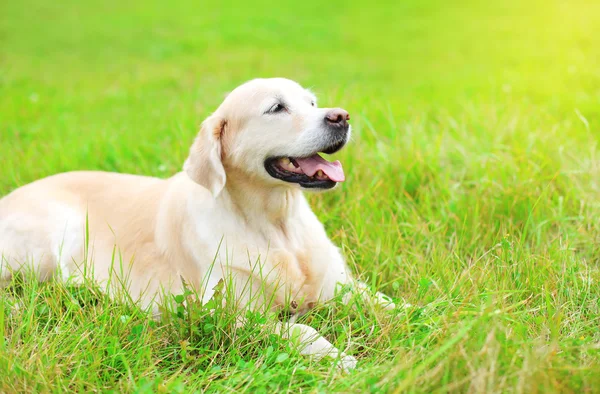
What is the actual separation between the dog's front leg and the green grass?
0.06 m

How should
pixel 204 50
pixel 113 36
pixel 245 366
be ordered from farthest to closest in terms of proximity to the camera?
pixel 113 36 < pixel 204 50 < pixel 245 366

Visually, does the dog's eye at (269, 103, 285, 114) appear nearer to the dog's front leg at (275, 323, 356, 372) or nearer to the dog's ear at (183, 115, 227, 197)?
the dog's ear at (183, 115, 227, 197)

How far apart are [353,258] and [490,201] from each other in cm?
96

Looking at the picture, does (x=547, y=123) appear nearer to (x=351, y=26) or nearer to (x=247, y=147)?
(x=247, y=147)

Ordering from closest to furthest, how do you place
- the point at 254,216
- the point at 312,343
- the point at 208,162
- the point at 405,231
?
the point at 312,343 < the point at 208,162 < the point at 254,216 < the point at 405,231

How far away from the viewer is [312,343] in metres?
2.72

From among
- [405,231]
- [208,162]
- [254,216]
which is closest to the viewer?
[208,162]

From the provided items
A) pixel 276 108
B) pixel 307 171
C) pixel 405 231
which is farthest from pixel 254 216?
pixel 405 231

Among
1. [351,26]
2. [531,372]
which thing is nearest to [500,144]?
[531,372]

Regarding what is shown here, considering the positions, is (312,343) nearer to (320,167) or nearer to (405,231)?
(320,167)

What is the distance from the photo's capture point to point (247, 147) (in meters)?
3.02

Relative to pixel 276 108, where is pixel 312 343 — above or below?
below

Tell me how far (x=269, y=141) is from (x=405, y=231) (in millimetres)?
1121

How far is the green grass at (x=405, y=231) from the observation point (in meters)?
2.37
